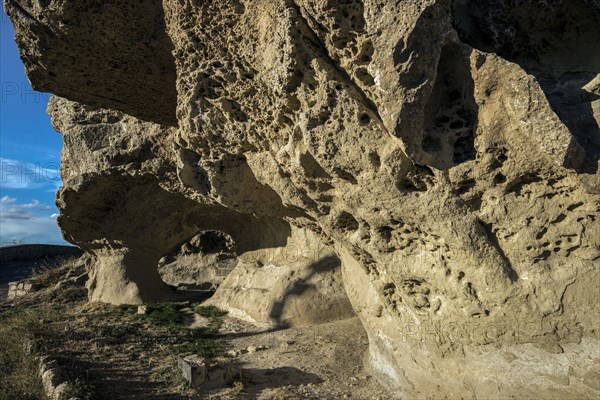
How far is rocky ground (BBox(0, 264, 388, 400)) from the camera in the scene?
16.0ft

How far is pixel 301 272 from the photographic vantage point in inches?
303

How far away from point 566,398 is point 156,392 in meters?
3.86

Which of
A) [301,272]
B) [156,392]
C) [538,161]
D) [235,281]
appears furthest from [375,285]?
[235,281]

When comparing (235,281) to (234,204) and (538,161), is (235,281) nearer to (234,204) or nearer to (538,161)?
(234,204)

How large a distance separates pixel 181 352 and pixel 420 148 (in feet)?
15.0

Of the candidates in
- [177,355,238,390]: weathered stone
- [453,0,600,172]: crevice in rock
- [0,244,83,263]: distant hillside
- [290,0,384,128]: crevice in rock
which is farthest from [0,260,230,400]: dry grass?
[0,244,83,263]: distant hillside

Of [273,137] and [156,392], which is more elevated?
[273,137]

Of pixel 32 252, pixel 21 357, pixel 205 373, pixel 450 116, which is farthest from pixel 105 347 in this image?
pixel 32 252

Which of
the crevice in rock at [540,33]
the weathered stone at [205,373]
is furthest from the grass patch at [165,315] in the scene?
the crevice in rock at [540,33]

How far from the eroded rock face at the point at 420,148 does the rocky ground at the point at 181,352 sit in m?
0.74

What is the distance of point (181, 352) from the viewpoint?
635 cm

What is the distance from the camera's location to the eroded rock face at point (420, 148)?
3.12 m

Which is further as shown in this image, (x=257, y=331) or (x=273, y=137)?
(x=257, y=331)

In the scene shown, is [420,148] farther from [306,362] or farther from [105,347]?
[105,347]
